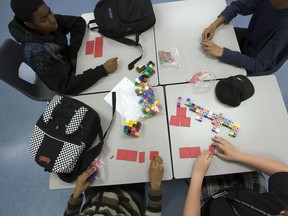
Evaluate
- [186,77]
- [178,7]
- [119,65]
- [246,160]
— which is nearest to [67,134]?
[119,65]

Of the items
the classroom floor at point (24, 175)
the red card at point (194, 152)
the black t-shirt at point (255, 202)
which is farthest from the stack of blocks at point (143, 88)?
the classroom floor at point (24, 175)

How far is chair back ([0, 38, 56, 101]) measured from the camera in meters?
1.52

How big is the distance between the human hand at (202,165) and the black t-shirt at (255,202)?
144 millimetres

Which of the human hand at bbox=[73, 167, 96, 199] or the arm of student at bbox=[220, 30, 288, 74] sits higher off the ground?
the arm of student at bbox=[220, 30, 288, 74]

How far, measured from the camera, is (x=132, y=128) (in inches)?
51.4

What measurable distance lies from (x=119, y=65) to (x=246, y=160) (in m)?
Answer: 0.93

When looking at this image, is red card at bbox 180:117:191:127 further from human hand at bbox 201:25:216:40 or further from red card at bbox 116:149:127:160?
human hand at bbox 201:25:216:40

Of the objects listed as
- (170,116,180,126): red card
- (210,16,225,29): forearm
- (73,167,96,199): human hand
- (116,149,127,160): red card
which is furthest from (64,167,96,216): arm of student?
(210,16,225,29): forearm

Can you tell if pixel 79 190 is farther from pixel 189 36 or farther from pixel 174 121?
pixel 189 36

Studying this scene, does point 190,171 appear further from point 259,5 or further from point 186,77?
point 259,5

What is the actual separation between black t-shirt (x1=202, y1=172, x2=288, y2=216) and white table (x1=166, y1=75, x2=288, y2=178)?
0.40 ft

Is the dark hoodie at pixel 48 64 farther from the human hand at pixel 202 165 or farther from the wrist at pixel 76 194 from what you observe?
the human hand at pixel 202 165

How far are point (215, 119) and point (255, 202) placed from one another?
445mm

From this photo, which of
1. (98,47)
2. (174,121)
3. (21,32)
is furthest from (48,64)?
(174,121)
